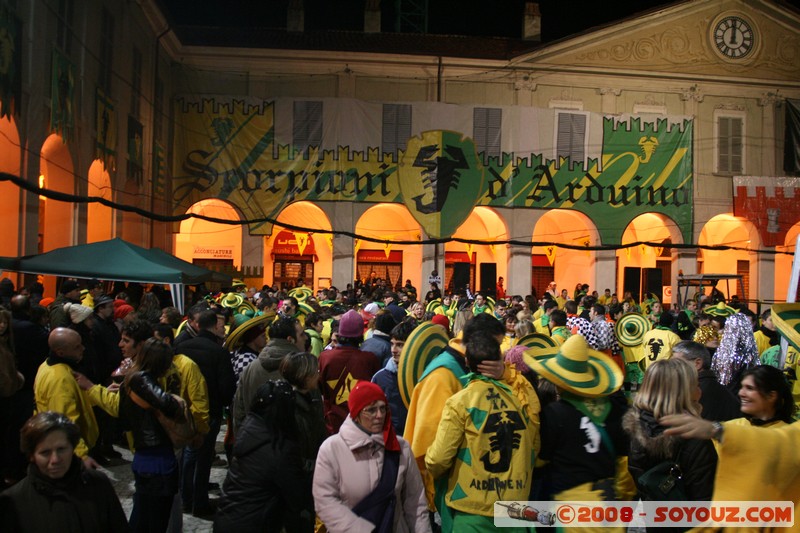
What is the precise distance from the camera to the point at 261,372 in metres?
5.70

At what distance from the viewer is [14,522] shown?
294 centimetres

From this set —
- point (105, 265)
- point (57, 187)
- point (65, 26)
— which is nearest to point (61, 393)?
point (105, 265)

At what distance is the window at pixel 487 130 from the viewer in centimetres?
2780

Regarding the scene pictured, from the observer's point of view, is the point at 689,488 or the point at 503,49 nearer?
the point at 689,488

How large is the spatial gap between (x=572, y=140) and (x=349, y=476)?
2634cm

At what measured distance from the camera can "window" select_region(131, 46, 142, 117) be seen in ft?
73.7

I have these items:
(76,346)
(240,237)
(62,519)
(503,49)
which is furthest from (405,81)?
(62,519)

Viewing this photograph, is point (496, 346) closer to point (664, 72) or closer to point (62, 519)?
point (62, 519)

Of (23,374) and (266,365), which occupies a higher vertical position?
(266,365)

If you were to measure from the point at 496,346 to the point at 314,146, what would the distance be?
2390 centimetres

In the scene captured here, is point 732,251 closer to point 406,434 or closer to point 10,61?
point 10,61

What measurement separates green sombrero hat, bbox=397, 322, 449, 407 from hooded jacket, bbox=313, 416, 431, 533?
1.54 metres

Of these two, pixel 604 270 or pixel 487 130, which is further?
pixel 604 270

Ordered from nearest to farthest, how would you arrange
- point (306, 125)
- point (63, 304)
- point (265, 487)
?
point (265, 487)
point (63, 304)
point (306, 125)
